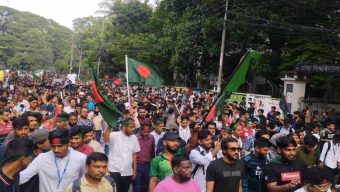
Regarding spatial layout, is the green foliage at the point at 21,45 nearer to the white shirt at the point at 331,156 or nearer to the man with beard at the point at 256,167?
the white shirt at the point at 331,156

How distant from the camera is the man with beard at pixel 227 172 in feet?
15.0

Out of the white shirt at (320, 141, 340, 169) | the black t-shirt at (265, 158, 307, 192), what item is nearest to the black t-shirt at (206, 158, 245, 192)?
the black t-shirt at (265, 158, 307, 192)

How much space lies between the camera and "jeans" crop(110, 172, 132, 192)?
20.3 ft

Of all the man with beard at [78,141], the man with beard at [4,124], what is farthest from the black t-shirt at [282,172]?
the man with beard at [4,124]

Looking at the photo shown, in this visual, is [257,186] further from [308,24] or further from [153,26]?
[153,26]

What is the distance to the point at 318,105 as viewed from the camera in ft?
63.8

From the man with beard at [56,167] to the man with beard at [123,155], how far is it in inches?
72.9

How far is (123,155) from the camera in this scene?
6160mm

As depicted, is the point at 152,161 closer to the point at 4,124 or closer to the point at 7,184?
the point at 7,184

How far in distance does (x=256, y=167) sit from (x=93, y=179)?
2191 mm

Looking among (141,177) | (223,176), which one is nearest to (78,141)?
(223,176)

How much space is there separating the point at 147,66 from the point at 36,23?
97861 mm

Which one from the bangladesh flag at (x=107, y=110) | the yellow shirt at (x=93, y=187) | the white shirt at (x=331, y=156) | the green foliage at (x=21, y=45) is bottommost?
the white shirt at (x=331, y=156)

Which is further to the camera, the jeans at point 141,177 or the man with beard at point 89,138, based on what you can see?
the jeans at point 141,177
